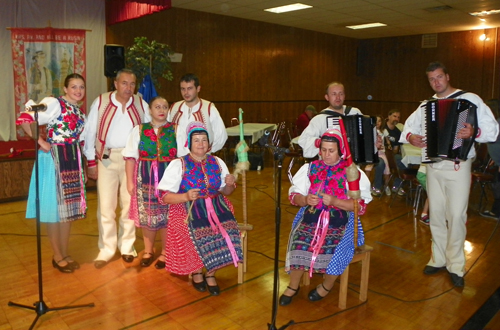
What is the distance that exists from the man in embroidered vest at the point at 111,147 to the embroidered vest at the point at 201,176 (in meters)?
0.84

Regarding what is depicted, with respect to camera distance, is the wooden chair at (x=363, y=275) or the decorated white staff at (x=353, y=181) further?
the wooden chair at (x=363, y=275)

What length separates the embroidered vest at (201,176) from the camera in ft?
11.0

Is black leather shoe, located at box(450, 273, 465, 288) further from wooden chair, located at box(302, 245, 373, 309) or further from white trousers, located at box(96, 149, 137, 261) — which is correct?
white trousers, located at box(96, 149, 137, 261)

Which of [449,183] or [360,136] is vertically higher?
[360,136]

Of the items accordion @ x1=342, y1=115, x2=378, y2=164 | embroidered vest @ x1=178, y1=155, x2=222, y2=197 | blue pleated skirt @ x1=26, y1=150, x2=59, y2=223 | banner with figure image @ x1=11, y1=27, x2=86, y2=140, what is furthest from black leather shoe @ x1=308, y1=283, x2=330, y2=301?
banner with figure image @ x1=11, y1=27, x2=86, y2=140

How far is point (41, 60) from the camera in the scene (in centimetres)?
713

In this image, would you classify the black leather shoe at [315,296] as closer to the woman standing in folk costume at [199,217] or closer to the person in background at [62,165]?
the woman standing in folk costume at [199,217]

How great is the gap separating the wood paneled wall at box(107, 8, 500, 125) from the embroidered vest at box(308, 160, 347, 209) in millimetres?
6270

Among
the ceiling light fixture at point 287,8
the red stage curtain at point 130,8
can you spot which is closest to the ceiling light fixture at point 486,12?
the ceiling light fixture at point 287,8

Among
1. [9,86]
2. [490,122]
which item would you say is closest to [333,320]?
[490,122]

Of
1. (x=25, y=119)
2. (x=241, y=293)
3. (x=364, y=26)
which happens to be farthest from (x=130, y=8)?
(x=364, y=26)

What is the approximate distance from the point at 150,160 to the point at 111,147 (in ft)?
1.30

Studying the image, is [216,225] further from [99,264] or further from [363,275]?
[99,264]

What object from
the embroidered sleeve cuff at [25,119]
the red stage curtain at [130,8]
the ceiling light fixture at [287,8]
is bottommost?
the embroidered sleeve cuff at [25,119]
